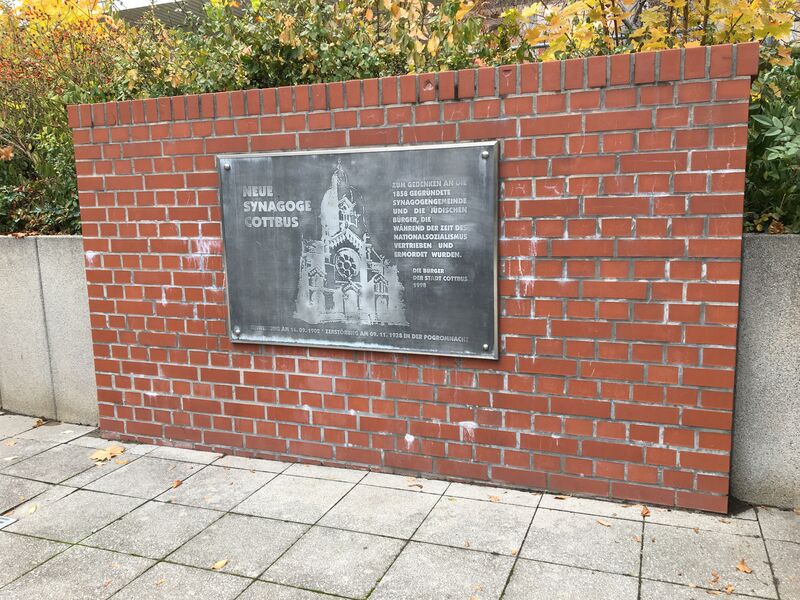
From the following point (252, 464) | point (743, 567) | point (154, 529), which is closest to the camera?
point (743, 567)

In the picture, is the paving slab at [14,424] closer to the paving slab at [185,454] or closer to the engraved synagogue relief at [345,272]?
the paving slab at [185,454]

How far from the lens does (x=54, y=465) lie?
14.0 feet

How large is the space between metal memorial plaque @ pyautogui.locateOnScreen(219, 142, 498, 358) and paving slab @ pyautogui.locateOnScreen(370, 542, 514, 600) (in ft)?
3.42

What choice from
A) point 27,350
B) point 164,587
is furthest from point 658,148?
point 27,350

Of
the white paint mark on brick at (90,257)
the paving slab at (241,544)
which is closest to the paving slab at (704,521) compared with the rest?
the paving slab at (241,544)

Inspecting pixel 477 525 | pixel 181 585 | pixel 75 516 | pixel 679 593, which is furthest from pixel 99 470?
pixel 679 593

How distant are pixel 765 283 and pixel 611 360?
0.80m

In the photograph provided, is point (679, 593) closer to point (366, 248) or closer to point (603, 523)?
point (603, 523)

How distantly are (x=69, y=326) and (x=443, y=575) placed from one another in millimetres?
3518

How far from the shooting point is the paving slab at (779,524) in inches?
122

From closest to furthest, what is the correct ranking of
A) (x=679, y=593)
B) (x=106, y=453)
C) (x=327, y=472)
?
(x=679, y=593) < (x=327, y=472) < (x=106, y=453)

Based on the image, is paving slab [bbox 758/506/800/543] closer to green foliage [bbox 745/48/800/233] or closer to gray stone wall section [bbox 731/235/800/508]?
gray stone wall section [bbox 731/235/800/508]

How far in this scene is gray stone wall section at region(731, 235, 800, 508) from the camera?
323 cm

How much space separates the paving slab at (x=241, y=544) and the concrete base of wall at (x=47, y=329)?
86.0 inches
